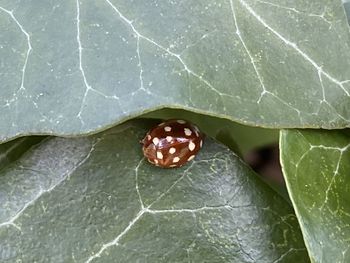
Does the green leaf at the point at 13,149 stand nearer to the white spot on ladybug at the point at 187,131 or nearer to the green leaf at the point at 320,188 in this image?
the white spot on ladybug at the point at 187,131

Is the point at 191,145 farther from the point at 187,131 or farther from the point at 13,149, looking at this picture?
the point at 13,149

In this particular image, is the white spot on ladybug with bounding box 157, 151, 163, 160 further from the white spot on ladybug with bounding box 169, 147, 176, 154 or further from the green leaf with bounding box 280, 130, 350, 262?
the green leaf with bounding box 280, 130, 350, 262

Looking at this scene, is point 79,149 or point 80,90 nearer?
point 80,90

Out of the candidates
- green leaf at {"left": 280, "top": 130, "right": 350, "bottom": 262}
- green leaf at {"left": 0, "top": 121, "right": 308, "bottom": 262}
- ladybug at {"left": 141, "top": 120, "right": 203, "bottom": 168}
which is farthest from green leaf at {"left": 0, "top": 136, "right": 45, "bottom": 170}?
green leaf at {"left": 280, "top": 130, "right": 350, "bottom": 262}

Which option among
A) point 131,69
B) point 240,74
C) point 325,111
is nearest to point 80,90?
point 131,69

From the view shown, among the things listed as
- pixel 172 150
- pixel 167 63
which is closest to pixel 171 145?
pixel 172 150

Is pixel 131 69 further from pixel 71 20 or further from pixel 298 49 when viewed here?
pixel 298 49

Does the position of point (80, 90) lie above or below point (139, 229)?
above
